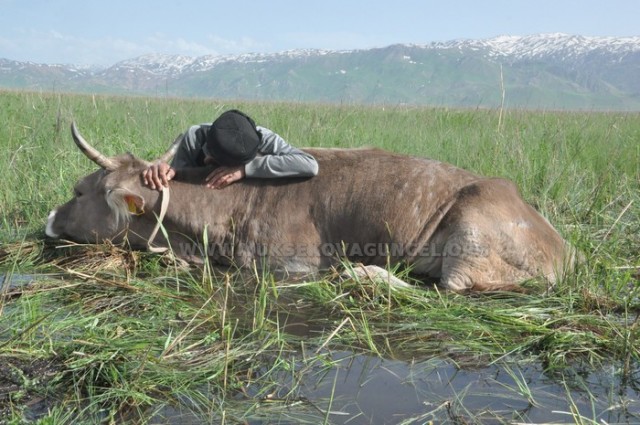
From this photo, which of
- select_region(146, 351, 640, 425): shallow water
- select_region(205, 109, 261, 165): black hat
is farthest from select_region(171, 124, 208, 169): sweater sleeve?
select_region(146, 351, 640, 425): shallow water

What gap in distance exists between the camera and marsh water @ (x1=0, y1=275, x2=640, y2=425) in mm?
3168

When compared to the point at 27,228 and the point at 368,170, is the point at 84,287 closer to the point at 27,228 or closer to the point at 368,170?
the point at 27,228

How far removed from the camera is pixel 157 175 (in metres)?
6.15

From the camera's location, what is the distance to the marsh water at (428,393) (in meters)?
3.17

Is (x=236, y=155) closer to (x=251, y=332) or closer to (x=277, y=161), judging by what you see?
(x=277, y=161)

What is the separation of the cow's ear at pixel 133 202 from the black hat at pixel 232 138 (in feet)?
2.47

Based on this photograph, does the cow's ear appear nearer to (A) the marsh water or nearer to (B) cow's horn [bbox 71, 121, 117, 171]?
(B) cow's horn [bbox 71, 121, 117, 171]

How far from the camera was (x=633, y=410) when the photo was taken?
3.27 m

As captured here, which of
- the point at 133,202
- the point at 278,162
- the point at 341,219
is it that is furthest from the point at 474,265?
the point at 133,202

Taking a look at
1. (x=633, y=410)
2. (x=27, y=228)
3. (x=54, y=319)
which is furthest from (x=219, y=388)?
(x=27, y=228)

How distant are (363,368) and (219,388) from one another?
0.80 m

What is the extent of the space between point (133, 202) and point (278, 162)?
4.22 ft

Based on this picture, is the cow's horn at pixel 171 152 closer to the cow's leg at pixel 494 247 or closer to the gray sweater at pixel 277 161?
the gray sweater at pixel 277 161

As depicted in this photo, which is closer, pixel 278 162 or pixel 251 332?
pixel 251 332
